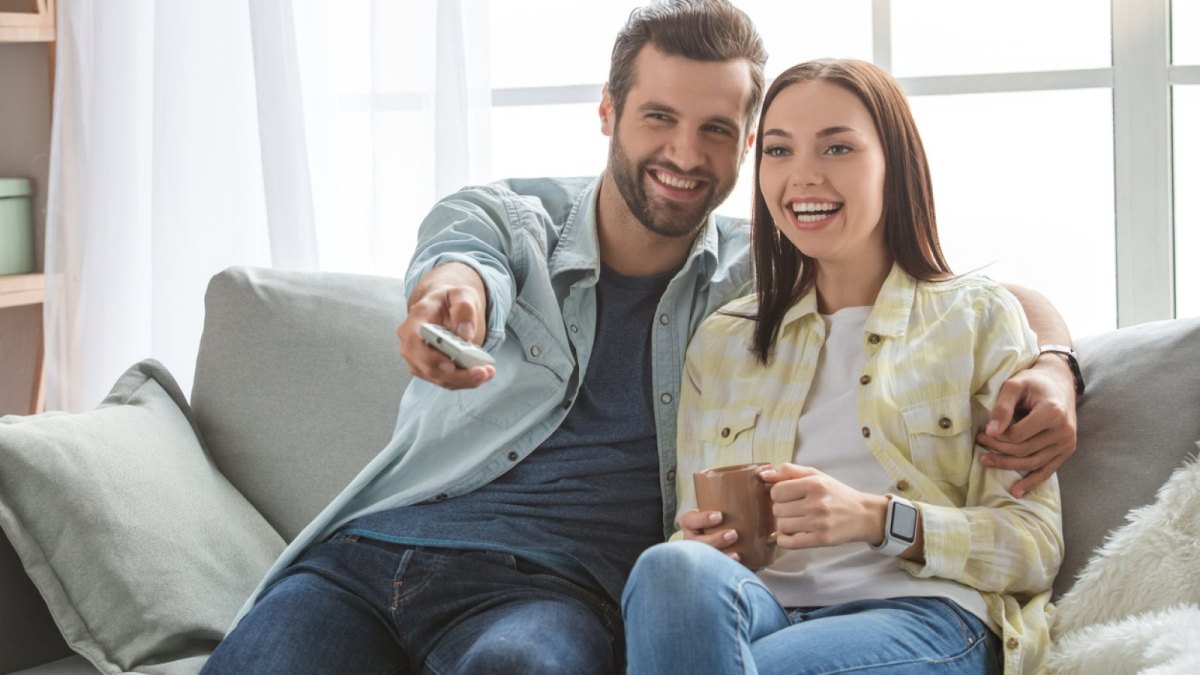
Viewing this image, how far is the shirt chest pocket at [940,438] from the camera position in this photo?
60.2 inches

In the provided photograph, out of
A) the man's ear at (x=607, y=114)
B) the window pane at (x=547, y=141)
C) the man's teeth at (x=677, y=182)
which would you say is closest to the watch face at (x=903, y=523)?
the man's teeth at (x=677, y=182)

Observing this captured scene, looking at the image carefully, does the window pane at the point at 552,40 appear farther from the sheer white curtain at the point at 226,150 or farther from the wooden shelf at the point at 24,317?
the wooden shelf at the point at 24,317

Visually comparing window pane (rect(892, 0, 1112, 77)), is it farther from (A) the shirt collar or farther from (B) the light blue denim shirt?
(A) the shirt collar

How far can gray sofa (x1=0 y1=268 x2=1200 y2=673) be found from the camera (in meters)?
1.73

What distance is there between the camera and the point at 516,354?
1.80m

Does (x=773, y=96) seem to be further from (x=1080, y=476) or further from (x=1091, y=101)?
(x=1091, y=101)

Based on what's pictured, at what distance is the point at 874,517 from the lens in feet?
4.64

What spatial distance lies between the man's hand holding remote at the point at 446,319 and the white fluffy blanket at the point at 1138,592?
73cm

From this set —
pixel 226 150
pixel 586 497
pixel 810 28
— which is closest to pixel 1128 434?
pixel 586 497

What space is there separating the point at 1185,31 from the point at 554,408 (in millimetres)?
1393

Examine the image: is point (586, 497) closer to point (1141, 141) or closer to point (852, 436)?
point (852, 436)

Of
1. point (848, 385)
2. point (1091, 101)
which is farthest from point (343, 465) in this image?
point (1091, 101)

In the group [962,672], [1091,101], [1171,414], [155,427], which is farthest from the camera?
[1091,101]

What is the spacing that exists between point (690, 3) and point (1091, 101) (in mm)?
958
